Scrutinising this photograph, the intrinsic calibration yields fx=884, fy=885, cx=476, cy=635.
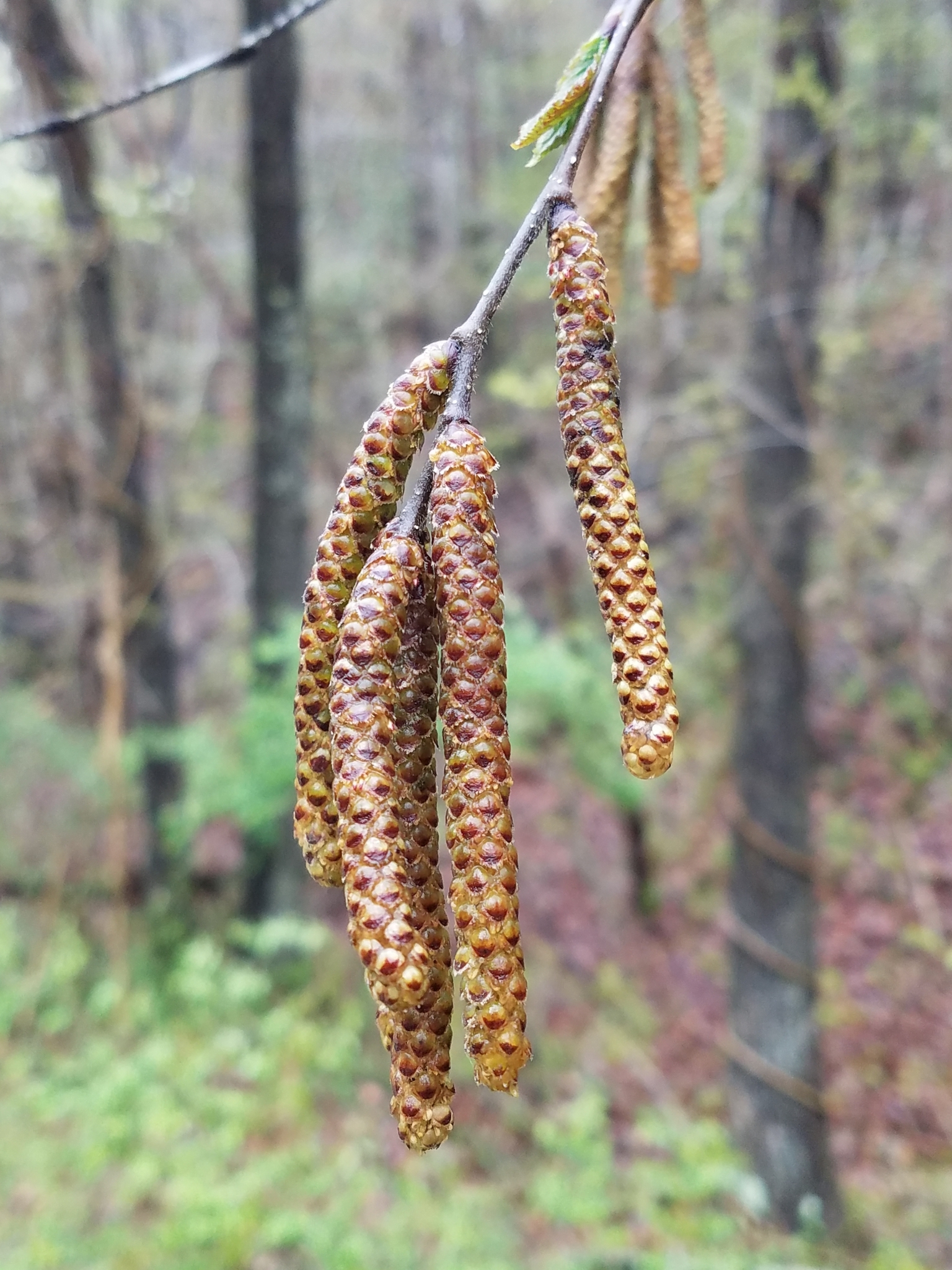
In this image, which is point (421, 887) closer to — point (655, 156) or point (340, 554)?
point (340, 554)

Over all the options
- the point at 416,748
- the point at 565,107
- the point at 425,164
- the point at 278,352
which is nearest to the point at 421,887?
the point at 416,748

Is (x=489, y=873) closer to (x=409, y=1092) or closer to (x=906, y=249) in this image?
(x=409, y=1092)

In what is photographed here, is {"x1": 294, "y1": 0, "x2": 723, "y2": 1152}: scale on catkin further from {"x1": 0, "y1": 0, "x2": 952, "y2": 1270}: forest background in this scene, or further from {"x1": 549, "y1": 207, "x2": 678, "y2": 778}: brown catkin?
{"x1": 0, "y1": 0, "x2": 952, "y2": 1270}: forest background

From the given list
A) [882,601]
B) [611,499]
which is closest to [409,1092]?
[611,499]

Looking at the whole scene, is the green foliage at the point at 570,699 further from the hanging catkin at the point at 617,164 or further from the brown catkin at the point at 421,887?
the brown catkin at the point at 421,887

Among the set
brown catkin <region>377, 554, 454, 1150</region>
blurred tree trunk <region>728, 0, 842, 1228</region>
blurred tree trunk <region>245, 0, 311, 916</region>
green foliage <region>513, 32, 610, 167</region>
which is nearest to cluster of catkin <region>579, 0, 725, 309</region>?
green foliage <region>513, 32, 610, 167</region>
